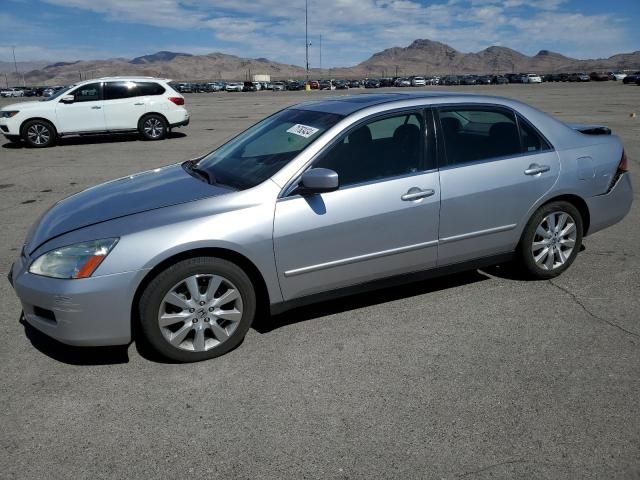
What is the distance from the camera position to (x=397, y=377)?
326cm

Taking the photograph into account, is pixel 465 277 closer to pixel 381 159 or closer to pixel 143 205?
pixel 381 159

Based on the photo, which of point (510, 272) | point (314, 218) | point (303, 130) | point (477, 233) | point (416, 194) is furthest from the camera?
point (510, 272)

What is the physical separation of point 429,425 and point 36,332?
280cm

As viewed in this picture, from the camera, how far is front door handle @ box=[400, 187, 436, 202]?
3797 mm

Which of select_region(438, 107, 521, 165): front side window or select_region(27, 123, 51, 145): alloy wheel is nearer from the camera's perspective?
select_region(438, 107, 521, 165): front side window

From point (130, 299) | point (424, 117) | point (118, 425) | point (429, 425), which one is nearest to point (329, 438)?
point (429, 425)

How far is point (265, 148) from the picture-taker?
425 cm

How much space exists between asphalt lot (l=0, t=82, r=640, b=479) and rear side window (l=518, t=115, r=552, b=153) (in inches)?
44.5

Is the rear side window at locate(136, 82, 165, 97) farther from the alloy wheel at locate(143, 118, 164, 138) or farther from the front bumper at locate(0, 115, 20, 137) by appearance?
the front bumper at locate(0, 115, 20, 137)

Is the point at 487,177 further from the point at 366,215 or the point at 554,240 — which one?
the point at 366,215

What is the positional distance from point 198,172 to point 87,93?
11.4 m

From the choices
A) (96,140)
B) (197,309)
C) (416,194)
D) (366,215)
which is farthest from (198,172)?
(96,140)

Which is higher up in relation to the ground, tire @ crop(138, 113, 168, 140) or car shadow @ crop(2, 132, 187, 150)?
tire @ crop(138, 113, 168, 140)

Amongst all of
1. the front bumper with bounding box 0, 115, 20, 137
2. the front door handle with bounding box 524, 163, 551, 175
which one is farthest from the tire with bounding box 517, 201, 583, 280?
the front bumper with bounding box 0, 115, 20, 137
